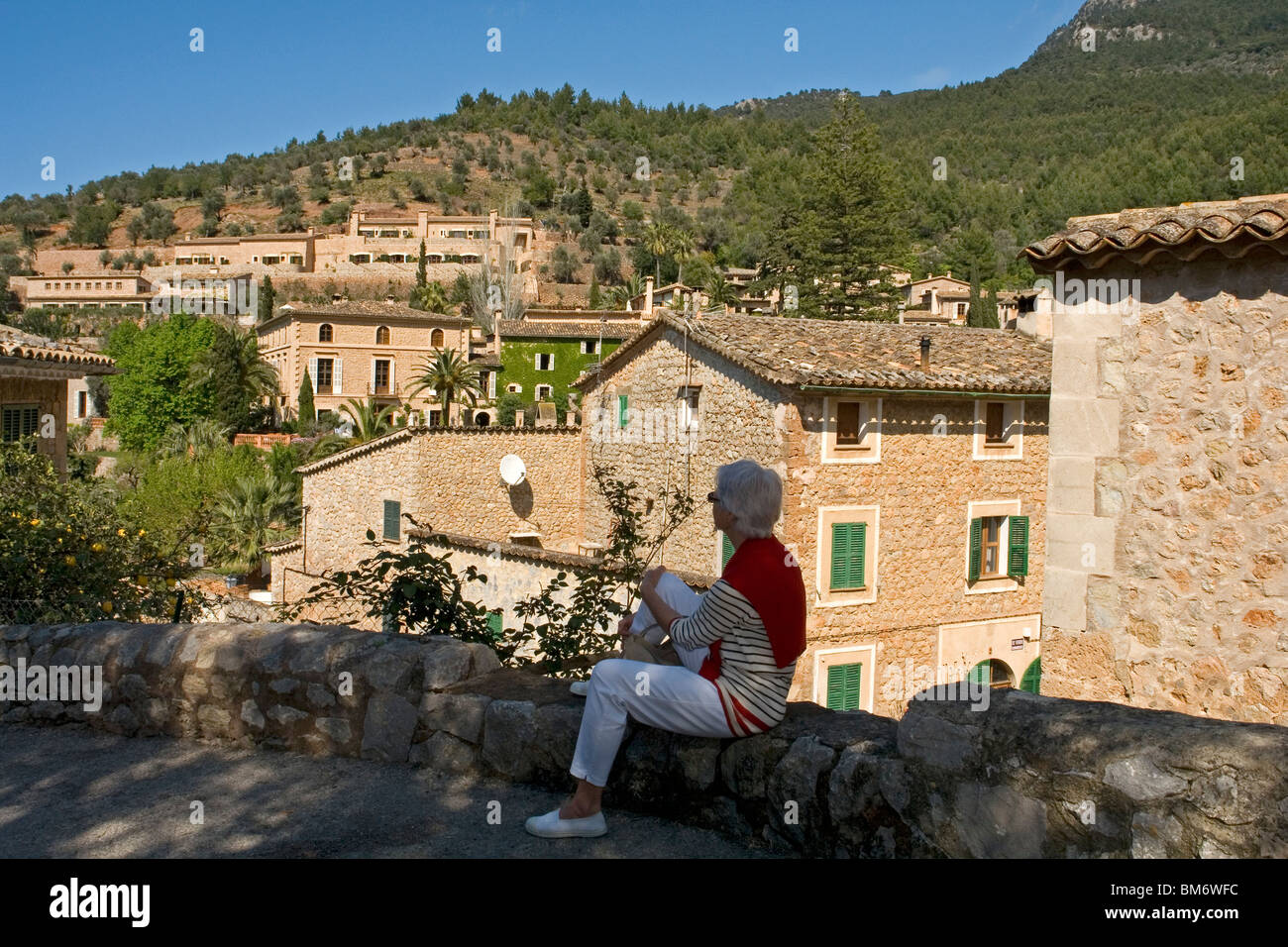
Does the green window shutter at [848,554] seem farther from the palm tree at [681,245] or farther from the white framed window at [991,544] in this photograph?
the palm tree at [681,245]

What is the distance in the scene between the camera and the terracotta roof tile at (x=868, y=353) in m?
17.1

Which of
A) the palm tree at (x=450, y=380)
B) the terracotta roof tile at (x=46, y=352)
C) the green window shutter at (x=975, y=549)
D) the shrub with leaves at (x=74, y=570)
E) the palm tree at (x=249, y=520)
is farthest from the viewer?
the palm tree at (x=450, y=380)

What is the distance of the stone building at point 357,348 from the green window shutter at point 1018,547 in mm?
34198

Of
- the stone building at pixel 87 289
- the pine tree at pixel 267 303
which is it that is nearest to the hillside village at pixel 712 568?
the pine tree at pixel 267 303

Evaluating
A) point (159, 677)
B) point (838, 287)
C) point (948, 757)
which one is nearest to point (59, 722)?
point (159, 677)

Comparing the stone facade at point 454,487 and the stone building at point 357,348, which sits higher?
the stone building at point 357,348

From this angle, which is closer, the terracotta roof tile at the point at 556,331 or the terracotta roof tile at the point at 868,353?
the terracotta roof tile at the point at 868,353

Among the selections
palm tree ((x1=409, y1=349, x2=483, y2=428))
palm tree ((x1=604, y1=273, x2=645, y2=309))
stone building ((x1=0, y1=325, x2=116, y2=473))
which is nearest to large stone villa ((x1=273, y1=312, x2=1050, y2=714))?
stone building ((x1=0, y1=325, x2=116, y2=473))

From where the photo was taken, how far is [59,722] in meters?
5.20

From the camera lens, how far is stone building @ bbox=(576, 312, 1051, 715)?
1728 cm

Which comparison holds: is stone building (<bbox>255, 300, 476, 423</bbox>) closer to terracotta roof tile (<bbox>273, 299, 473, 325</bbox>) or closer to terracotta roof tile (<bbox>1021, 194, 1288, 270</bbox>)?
terracotta roof tile (<bbox>273, 299, 473, 325</bbox>)

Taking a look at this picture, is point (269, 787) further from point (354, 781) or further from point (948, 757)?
point (948, 757)

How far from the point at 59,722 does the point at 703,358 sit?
49.4 feet
